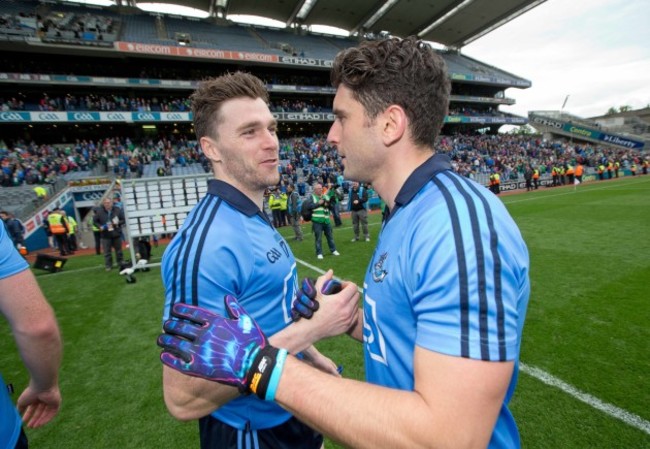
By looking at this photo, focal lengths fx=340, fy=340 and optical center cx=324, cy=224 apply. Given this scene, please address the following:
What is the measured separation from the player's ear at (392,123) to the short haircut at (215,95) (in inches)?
42.4

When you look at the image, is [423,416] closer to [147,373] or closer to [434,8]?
[147,373]

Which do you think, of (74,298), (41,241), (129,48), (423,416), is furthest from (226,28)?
(423,416)

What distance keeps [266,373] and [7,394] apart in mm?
1635

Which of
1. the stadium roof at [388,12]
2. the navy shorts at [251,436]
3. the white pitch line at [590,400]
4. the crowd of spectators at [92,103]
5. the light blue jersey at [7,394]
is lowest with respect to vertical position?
the white pitch line at [590,400]

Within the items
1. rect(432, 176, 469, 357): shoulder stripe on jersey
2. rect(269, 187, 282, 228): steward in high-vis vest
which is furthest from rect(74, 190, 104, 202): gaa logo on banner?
rect(432, 176, 469, 357): shoulder stripe on jersey

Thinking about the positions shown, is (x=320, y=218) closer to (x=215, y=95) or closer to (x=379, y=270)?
(x=215, y=95)

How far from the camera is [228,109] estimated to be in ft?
7.23

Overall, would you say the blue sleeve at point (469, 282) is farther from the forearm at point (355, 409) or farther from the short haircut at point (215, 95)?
the short haircut at point (215, 95)

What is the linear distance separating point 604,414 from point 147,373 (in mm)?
5111

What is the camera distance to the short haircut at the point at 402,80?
1.48 metres

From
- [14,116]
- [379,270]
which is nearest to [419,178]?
[379,270]

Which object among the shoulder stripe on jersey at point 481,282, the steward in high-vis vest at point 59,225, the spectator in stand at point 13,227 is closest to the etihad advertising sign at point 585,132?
the steward in high-vis vest at point 59,225

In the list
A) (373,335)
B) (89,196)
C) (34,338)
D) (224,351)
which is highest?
(224,351)

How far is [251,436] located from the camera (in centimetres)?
191
